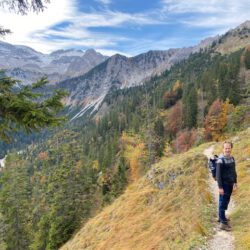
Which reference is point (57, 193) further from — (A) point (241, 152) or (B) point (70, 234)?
(A) point (241, 152)

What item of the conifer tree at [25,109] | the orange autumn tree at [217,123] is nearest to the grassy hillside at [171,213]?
the conifer tree at [25,109]

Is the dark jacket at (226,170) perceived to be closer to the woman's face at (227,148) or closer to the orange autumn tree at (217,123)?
the woman's face at (227,148)

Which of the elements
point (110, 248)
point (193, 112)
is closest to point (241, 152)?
point (110, 248)

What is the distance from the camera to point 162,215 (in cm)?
1900

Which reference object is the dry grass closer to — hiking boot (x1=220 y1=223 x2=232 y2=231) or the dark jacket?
hiking boot (x1=220 y1=223 x2=232 y2=231)

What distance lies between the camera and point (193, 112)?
4449 inches

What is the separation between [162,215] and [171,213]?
68 centimetres

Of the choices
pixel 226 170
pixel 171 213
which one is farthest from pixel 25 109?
pixel 171 213

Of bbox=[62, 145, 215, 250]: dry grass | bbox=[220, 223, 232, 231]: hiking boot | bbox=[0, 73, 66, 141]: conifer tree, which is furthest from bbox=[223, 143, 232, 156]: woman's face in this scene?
bbox=[0, 73, 66, 141]: conifer tree

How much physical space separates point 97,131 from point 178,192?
168713mm

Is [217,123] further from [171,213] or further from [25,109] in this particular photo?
[25,109]

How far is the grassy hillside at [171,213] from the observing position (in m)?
13.1

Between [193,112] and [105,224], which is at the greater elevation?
[193,112]

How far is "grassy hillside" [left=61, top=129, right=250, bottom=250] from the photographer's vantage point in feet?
42.9
